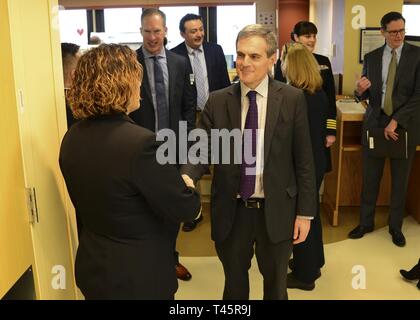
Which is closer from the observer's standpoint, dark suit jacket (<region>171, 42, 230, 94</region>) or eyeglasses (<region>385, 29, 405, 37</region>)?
eyeglasses (<region>385, 29, 405, 37</region>)

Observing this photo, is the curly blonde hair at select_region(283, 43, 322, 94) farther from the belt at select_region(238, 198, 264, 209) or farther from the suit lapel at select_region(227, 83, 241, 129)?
the belt at select_region(238, 198, 264, 209)

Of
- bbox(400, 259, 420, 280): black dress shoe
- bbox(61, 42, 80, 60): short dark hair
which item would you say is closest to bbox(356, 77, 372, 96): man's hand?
bbox(400, 259, 420, 280): black dress shoe

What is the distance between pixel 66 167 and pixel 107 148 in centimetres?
17

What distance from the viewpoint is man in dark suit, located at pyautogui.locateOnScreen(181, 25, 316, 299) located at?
193 centimetres

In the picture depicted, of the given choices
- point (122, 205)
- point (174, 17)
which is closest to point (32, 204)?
point (122, 205)

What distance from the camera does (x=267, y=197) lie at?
Result: 6.44 ft

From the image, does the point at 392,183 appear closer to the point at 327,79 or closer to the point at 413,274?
the point at 413,274

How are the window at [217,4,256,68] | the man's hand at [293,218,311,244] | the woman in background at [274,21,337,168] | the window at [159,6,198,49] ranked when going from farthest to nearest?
the window at [217,4,256,68] < the window at [159,6,198,49] < the woman in background at [274,21,337,168] < the man's hand at [293,218,311,244]

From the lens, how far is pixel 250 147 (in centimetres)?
198

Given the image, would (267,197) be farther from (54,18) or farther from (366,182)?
(366,182)

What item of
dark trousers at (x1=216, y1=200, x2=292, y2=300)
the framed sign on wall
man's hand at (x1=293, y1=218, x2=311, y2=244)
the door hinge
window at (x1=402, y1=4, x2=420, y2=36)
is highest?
window at (x1=402, y1=4, x2=420, y2=36)

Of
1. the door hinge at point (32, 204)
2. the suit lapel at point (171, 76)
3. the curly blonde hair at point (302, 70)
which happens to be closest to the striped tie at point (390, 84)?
the curly blonde hair at point (302, 70)

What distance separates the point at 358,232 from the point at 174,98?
73.0 inches

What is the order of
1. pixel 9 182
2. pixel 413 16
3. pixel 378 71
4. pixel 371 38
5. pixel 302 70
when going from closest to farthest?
pixel 9 182, pixel 302 70, pixel 378 71, pixel 371 38, pixel 413 16
